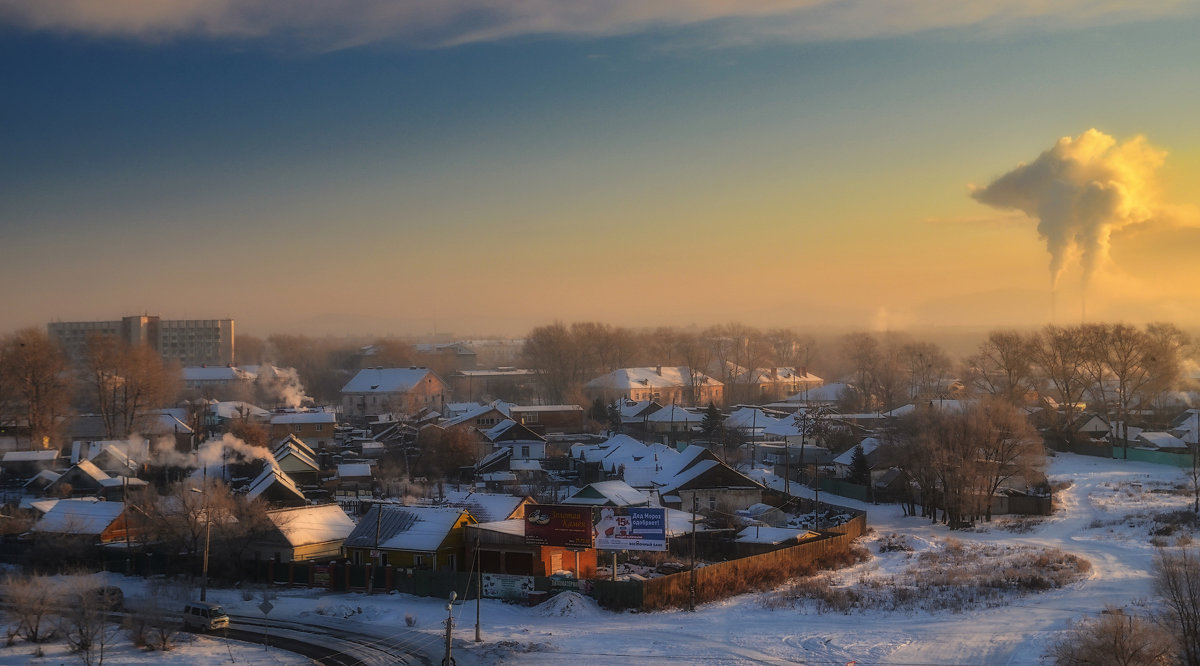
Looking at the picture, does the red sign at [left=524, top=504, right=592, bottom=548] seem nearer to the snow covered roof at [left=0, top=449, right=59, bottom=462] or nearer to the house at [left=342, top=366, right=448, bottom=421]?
the snow covered roof at [left=0, top=449, right=59, bottom=462]

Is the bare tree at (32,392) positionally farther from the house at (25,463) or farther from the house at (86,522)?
the house at (86,522)

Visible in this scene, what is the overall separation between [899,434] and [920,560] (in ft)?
56.1

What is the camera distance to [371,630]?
23.8 metres

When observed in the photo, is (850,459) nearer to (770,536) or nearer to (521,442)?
(770,536)

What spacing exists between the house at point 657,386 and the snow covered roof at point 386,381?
1768 cm

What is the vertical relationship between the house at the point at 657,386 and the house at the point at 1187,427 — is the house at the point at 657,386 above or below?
above

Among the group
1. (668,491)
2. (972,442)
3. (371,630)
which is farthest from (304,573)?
(972,442)

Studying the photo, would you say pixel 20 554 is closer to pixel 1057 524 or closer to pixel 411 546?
pixel 411 546

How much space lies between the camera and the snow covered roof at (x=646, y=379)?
320 feet

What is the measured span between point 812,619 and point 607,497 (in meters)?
17.2

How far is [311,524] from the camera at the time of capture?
33125 millimetres

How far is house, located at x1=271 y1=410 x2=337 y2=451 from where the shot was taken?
69062mm

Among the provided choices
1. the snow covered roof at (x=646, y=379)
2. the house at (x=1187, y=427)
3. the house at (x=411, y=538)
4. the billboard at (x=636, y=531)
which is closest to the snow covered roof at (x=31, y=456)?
the house at (x=411, y=538)

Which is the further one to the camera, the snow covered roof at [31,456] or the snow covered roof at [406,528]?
the snow covered roof at [31,456]
